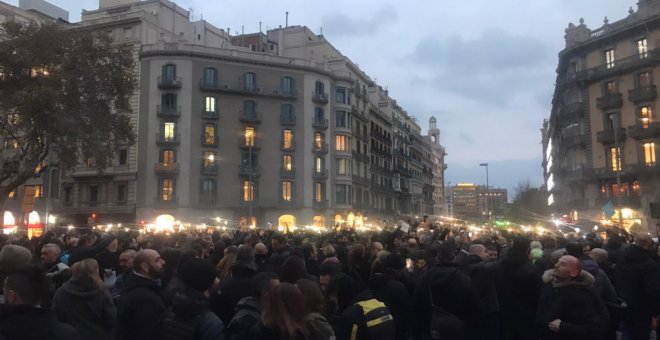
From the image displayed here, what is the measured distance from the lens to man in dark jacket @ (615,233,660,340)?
27.5 ft

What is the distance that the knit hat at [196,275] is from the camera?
4656 millimetres

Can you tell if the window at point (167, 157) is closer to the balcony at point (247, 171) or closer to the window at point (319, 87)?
the balcony at point (247, 171)

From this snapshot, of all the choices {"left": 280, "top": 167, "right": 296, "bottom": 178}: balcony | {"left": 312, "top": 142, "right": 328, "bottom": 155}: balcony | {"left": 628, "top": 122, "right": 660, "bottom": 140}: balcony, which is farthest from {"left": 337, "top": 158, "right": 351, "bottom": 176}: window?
{"left": 628, "top": 122, "right": 660, "bottom": 140}: balcony

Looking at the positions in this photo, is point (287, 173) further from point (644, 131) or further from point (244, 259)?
point (244, 259)

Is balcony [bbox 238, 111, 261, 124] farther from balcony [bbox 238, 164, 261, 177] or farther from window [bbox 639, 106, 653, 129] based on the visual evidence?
window [bbox 639, 106, 653, 129]

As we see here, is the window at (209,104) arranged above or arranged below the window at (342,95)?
below

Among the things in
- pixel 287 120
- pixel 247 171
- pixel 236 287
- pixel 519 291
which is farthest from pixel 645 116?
pixel 236 287

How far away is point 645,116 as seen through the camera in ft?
153

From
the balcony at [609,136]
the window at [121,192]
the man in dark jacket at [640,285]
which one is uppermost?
the balcony at [609,136]

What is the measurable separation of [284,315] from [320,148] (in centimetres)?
5242

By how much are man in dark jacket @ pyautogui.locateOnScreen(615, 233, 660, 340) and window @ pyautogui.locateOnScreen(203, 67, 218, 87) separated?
1842 inches

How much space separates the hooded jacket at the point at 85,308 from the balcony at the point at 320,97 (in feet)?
168

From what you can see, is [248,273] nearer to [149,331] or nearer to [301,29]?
[149,331]

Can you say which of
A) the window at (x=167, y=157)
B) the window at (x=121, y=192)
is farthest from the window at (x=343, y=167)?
the window at (x=121, y=192)
